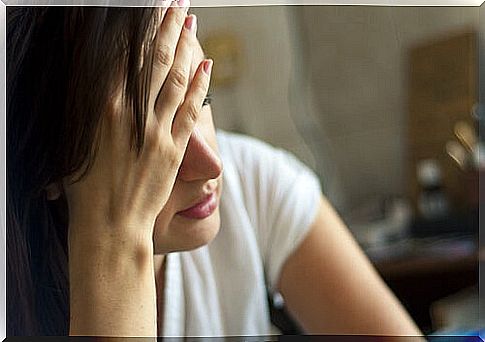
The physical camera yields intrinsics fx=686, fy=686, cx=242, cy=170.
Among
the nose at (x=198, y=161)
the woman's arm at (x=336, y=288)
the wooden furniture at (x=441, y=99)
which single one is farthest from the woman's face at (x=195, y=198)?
the wooden furniture at (x=441, y=99)

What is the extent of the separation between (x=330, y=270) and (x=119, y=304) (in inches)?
9.2

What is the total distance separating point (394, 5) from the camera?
2.51 ft

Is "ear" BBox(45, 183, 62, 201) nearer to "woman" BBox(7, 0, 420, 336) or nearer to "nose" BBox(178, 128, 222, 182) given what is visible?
"woman" BBox(7, 0, 420, 336)

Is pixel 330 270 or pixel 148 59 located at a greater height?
pixel 148 59

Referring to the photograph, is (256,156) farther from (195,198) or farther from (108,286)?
(108,286)

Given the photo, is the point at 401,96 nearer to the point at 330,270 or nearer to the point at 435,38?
the point at 435,38

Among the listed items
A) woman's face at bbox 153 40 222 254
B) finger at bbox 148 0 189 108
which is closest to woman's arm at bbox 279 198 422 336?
woman's face at bbox 153 40 222 254

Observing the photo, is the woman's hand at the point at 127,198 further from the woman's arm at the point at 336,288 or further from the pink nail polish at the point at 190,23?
the woman's arm at the point at 336,288

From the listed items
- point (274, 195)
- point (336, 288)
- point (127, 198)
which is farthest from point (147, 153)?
point (336, 288)

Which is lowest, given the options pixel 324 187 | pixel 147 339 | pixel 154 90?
pixel 147 339

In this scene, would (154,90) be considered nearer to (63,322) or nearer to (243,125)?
(243,125)

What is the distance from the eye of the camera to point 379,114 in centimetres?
76

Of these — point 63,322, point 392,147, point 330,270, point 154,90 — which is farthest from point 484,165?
point 63,322

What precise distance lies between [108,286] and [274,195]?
208 mm
